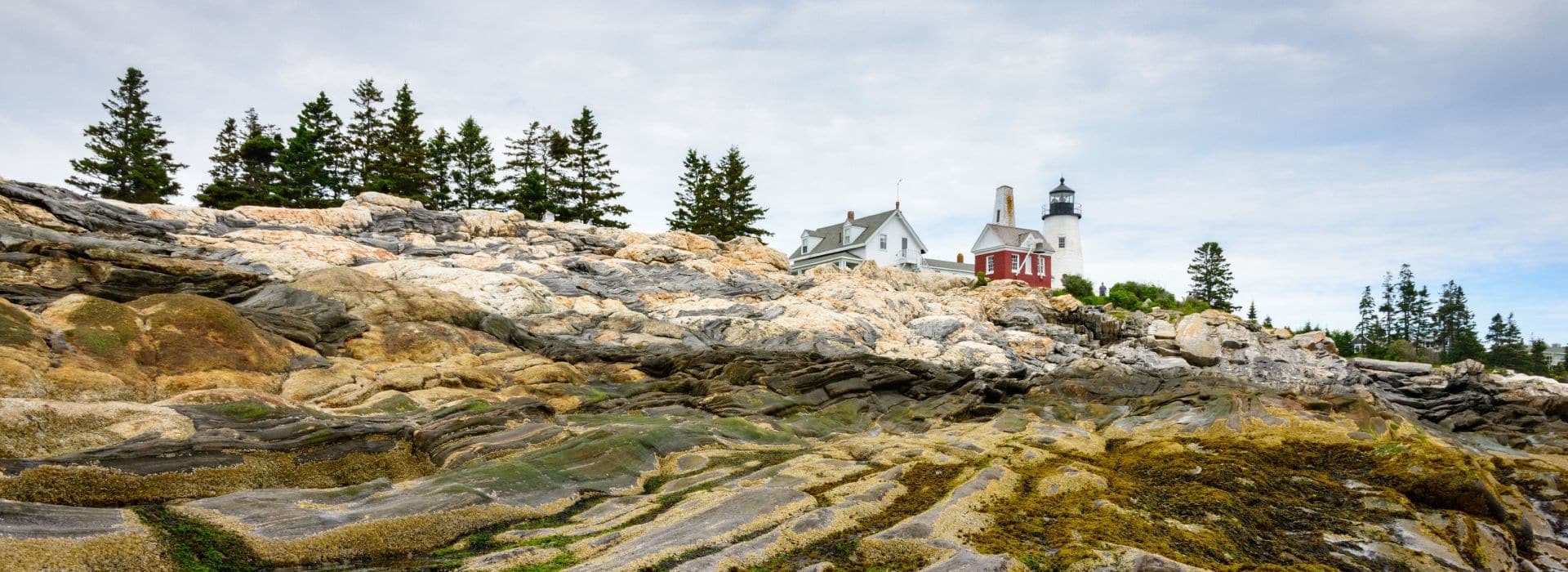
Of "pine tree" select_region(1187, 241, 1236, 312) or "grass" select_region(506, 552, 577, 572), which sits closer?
"grass" select_region(506, 552, 577, 572)

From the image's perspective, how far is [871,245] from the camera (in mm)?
78438

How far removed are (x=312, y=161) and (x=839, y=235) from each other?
49237 mm

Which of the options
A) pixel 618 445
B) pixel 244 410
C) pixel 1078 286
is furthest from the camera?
pixel 1078 286

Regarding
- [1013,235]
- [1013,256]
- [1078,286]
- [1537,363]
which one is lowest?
[1537,363]

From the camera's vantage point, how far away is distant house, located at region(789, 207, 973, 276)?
258 feet

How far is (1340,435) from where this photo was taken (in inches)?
591

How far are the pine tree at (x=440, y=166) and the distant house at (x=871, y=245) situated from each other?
33453 millimetres

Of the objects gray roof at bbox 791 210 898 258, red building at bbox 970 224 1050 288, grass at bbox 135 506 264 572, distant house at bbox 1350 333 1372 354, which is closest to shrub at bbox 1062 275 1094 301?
red building at bbox 970 224 1050 288

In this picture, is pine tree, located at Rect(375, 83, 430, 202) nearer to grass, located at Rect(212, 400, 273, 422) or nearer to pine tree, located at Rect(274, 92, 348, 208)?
pine tree, located at Rect(274, 92, 348, 208)

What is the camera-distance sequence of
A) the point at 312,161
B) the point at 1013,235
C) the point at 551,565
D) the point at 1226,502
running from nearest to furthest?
1. the point at 551,565
2. the point at 1226,502
3. the point at 312,161
4. the point at 1013,235

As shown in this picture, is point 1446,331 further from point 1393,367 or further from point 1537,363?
point 1393,367

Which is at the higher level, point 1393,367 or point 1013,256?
point 1013,256

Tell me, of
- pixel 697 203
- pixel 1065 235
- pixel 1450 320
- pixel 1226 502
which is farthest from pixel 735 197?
pixel 1450 320

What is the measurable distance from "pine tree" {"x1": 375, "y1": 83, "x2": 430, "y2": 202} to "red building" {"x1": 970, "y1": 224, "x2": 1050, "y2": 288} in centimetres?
5424
